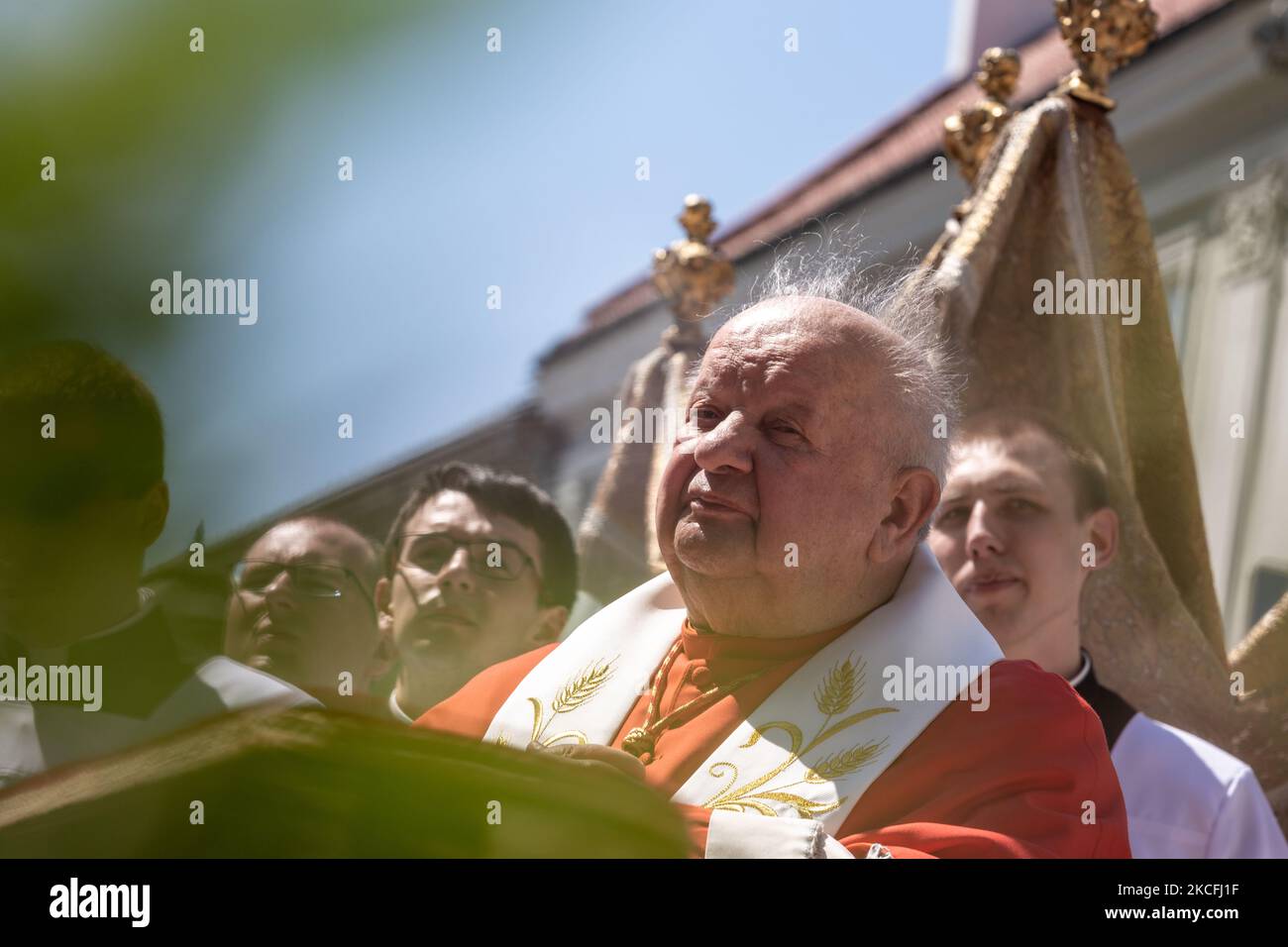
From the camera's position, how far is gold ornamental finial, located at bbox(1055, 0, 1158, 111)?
11.3 feet

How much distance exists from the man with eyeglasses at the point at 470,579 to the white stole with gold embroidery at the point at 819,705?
41 centimetres

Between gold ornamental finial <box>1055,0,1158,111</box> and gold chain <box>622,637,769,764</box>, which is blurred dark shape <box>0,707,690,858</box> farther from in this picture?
gold ornamental finial <box>1055,0,1158,111</box>

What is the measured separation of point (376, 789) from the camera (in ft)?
1.21

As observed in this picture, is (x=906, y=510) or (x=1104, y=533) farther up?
(x=1104, y=533)

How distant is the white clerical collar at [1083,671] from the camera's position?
3.29 meters

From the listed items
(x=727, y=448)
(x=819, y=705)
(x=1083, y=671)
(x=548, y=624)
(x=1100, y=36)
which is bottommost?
(x=819, y=705)

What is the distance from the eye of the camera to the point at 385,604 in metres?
2.92

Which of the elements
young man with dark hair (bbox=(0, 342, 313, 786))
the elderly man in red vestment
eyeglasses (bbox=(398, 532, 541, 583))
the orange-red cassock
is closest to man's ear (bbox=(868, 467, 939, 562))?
the elderly man in red vestment

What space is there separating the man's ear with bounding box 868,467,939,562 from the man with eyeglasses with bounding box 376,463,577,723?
842 millimetres

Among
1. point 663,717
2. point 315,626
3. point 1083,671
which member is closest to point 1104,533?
point 1083,671

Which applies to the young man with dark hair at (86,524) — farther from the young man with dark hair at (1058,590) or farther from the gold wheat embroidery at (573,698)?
the young man with dark hair at (1058,590)

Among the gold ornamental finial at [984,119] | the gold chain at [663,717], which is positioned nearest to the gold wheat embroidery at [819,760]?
the gold chain at [663,717]

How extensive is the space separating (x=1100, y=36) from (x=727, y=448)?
1867 millimetres

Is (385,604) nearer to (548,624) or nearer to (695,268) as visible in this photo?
(548,624)
